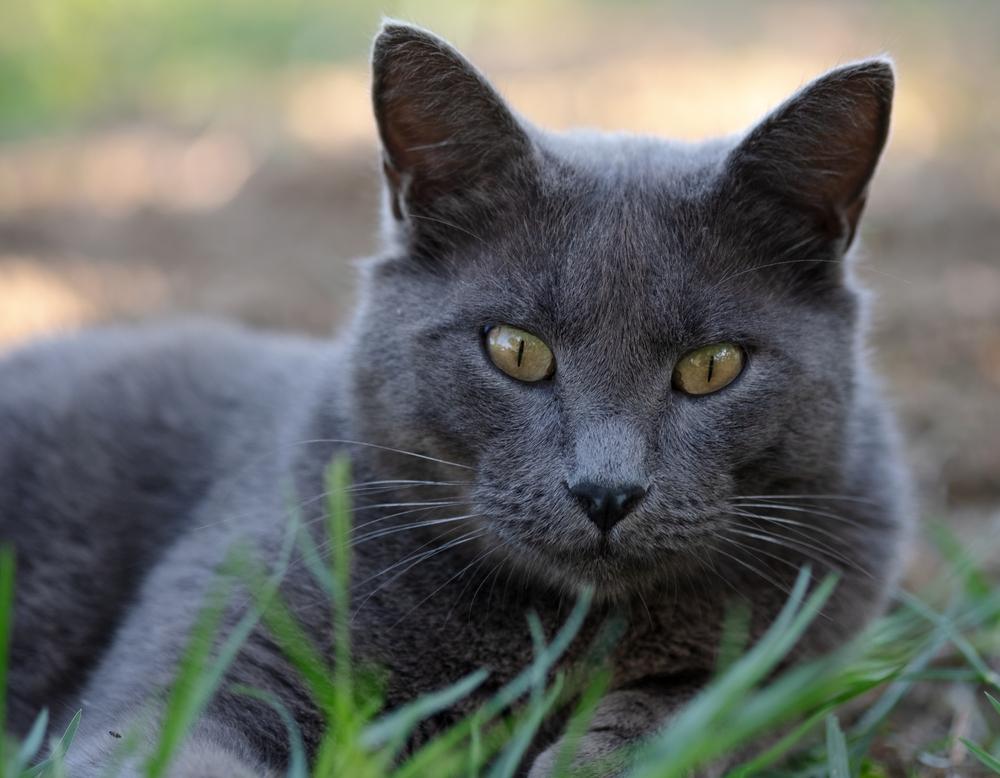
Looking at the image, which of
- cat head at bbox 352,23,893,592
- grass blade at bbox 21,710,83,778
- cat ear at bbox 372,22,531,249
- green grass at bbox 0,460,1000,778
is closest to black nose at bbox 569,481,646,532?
cat head at bbox 352,23,893,592

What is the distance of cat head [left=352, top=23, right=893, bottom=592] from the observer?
1.54 metres

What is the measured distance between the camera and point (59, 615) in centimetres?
216

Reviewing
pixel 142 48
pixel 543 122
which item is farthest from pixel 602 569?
pixel 142 48

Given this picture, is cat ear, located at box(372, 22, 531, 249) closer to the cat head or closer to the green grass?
the cat head

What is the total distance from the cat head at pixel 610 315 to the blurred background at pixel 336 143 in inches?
16.9

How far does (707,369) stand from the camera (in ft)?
5.34

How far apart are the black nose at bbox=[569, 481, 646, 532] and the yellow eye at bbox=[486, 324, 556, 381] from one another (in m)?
0.21

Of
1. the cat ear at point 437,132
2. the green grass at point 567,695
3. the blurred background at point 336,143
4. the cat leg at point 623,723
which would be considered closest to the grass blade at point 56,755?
the green grass at point 567,695

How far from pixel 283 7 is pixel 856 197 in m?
6.61

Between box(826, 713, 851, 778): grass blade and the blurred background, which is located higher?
box(826, 713, 851, 778): grass blade

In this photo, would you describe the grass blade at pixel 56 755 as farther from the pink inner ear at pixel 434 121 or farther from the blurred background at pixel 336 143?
the blurred background at pixel 336 143

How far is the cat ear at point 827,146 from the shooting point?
1665mm

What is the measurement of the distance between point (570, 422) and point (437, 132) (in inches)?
21.8

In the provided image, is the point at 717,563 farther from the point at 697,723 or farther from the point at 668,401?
the point at 697,723
